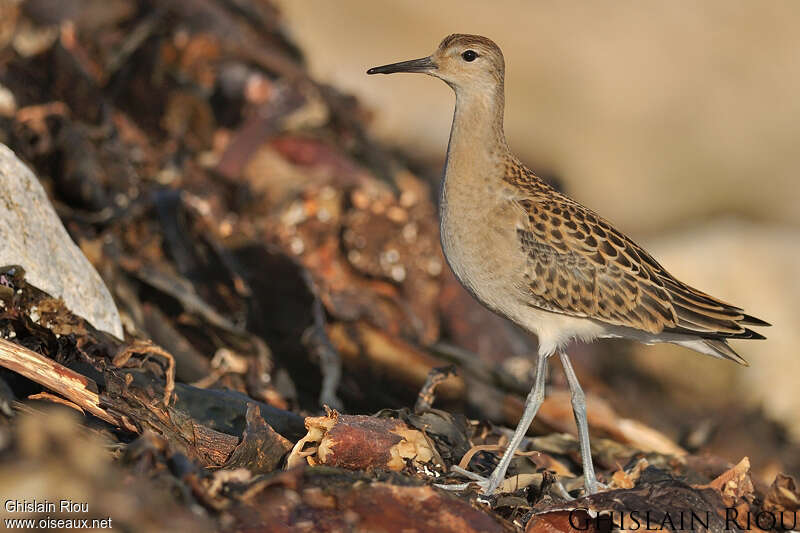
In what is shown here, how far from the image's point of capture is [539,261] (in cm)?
557

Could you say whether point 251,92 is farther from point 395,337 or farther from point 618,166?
point 618,166

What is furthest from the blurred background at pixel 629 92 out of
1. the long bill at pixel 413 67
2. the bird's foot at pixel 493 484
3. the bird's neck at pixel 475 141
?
the bird's foot at pixel 493 484

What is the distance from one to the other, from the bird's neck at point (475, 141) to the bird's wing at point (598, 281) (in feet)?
0.95

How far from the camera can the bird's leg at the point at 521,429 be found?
16.1 ft

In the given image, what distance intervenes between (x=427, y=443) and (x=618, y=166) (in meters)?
10.8

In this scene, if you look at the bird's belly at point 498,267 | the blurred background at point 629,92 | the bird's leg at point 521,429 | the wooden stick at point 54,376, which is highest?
the blurred background at point 629,92

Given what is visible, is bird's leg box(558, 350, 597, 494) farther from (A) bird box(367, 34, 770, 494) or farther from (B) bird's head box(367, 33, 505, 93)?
(B) bird's head box(367, 33, 505, 93)

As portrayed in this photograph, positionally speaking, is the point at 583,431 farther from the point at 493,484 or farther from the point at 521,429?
the point at 493,484

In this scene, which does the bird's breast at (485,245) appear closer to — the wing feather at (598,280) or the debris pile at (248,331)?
the wing feather at (598,280)

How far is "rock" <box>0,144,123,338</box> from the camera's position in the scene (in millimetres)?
5074

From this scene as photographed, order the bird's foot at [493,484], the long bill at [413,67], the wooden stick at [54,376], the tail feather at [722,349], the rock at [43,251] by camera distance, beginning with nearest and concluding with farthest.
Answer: the wooden stick at [54,376] → the bird's foot at [493,484] → the rock at [43,251] → the tail feather at [722,349] → the long bill at [413,67]

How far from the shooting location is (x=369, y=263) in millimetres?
8156

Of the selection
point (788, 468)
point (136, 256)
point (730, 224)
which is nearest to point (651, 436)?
point (788, 468)

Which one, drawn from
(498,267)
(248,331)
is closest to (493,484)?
(498,267)
